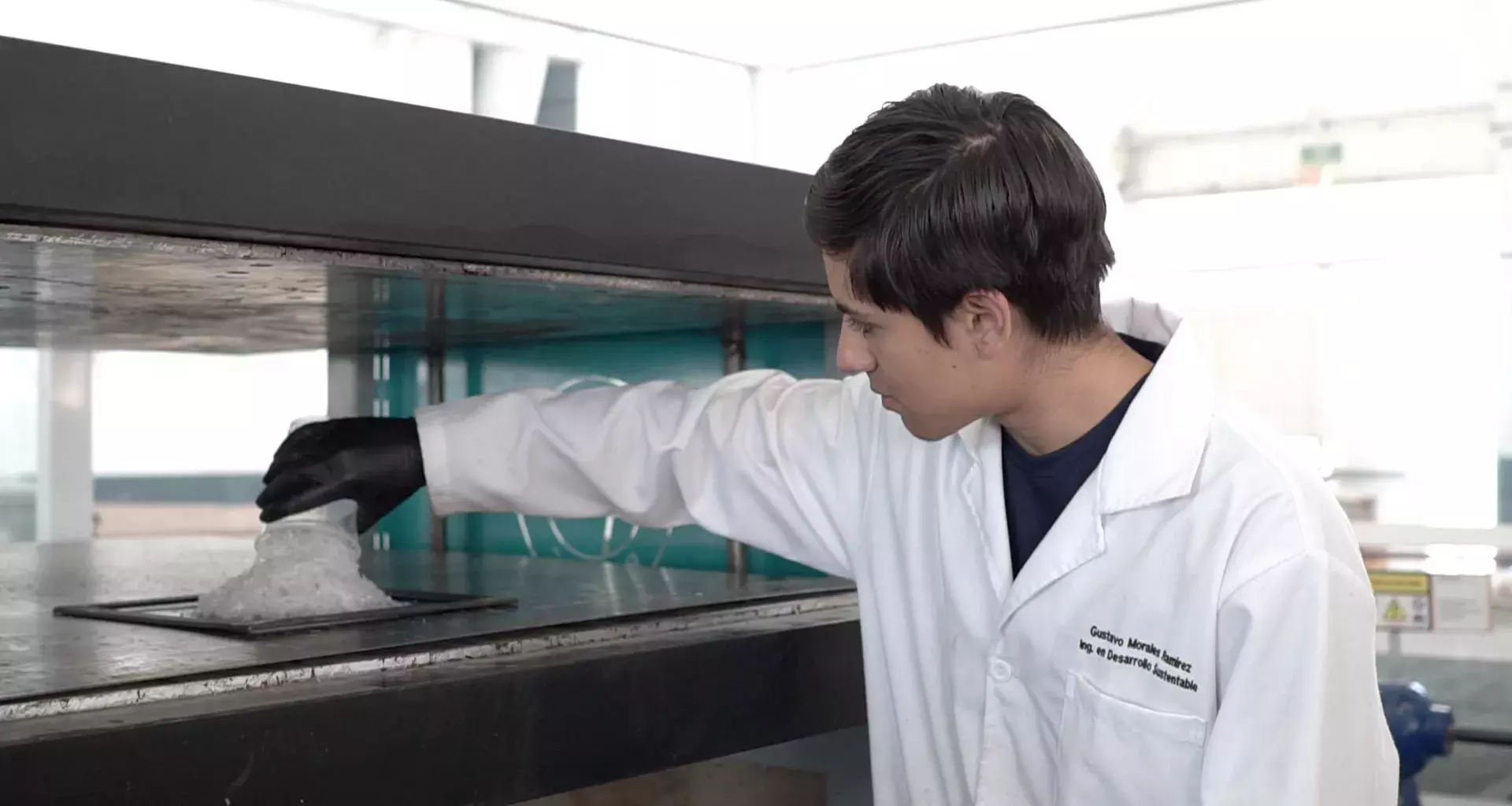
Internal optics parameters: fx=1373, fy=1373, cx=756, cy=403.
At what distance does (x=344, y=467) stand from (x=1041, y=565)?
58 centimetres

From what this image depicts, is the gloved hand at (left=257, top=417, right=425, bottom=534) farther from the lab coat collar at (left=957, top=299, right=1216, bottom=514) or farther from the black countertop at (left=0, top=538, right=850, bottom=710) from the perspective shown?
the lab coat collar at (left=957, top=299, right=1216, bottom=514)

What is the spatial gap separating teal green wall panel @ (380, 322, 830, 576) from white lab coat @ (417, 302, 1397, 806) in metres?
0.38

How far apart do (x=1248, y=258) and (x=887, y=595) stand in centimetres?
261

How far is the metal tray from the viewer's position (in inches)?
45.1

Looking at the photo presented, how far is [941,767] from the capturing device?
1.13 meters

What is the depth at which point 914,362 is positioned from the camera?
3.18ft

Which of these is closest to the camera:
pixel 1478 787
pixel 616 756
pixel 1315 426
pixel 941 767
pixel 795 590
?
pixel 616 756

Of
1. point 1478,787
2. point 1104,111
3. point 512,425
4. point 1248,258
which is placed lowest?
point 1478,787

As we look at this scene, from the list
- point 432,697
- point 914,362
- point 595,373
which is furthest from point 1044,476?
point 595,373

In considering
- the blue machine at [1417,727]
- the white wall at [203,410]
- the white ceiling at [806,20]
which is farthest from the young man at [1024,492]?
the white ceiling at [806,20]

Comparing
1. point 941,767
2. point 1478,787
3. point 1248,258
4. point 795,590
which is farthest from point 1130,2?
point 941,767

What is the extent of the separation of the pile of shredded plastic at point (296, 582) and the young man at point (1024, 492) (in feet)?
0.37

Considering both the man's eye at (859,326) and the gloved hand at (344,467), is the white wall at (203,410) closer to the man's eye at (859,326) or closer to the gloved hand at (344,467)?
the gloved hand at (344,467)

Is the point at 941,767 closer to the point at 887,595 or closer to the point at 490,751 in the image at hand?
the point at 887,595
